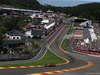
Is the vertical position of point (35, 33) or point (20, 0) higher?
point (20, 0)

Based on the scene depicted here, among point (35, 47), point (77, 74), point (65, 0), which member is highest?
point (65, 0)

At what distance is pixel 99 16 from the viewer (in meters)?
107

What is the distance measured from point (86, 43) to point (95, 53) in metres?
9.91

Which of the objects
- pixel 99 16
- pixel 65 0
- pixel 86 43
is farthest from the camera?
pixel 99 16

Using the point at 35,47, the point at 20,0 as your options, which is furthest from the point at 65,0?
the point at 20,0

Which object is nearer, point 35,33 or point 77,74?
point 77,74

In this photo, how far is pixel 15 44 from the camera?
29797 millimetres

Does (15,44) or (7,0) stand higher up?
(7,0)

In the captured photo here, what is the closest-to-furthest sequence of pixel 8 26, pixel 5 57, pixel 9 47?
pixel 5 57
pixel 9 47
pixel 8 26

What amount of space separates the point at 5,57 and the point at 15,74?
9.34 meters

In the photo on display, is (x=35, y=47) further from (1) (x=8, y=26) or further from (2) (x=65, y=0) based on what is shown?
(2) (x=65, y=0)

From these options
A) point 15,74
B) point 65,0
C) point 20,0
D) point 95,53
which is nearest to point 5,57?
point 15,74

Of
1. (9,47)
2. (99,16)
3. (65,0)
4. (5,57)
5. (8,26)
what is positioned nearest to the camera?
(5,57)

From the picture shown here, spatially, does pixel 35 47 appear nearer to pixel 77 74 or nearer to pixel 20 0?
pixel 77 74
